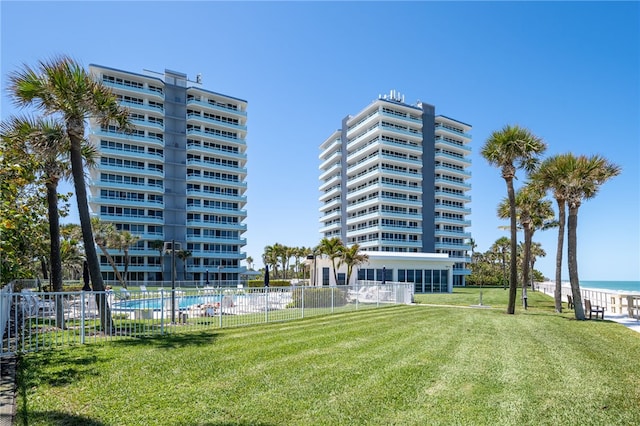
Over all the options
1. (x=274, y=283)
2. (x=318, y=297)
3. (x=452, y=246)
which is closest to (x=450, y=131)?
(x=452, y=246)

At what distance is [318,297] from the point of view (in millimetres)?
20266

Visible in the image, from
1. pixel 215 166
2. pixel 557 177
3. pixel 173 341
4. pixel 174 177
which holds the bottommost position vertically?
pixel 173 341

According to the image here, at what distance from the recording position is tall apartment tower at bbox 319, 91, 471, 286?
7350cm

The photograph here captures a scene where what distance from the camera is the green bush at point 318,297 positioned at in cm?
1842

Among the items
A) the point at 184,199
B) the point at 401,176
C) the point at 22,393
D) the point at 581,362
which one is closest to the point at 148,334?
the point at 22,393

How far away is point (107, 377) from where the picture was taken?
7910 millimetres

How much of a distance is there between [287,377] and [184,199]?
2541 inches

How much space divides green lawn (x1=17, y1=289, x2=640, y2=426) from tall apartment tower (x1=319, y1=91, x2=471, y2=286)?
5998 cm

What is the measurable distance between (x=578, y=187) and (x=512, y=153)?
11.6 feet

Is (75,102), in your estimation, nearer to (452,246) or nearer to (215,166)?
(215,166)

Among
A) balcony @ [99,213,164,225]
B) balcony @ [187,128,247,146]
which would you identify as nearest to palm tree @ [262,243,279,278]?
balcony @ [187,128,247,146]

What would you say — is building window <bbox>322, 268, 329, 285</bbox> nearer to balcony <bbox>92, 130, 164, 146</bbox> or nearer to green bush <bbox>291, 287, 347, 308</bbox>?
green bush <bbox>291, 287, 347, 308</bbox>

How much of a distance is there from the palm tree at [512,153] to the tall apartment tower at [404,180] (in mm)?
48332

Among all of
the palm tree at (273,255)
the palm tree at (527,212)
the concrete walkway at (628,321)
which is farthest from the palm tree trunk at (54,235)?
the palm tree at (273,255)
